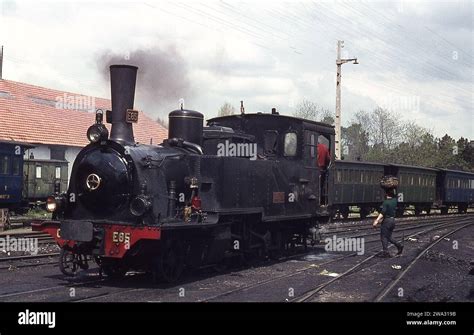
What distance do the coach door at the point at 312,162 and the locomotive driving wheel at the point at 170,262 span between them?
4201 mm

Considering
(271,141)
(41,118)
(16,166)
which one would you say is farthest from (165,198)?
(41,118)

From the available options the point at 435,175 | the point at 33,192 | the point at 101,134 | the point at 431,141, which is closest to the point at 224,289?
the point at 101,134

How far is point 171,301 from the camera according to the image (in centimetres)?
809

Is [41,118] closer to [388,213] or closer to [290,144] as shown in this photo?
[290,144]

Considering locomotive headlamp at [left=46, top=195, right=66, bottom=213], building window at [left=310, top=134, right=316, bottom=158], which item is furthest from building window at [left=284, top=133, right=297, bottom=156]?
locomotive headlamp at [left=46, top=195, right=66, bottom=213]

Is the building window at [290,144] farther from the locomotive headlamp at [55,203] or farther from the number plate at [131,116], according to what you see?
the locomotive headlamp at [55,203]

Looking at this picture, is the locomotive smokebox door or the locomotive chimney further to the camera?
the locomotive smokebox door

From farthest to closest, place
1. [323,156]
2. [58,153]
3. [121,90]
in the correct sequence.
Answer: [58,153] < [323,156] < [121,90]

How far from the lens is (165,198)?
948 centimetres

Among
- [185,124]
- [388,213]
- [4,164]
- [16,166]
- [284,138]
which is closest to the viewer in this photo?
[185,124]

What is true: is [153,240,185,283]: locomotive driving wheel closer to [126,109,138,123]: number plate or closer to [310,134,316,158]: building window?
[126,109,138,123]: number plate

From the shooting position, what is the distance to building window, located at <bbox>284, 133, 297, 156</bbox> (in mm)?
12539

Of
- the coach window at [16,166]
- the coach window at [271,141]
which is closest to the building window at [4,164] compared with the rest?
the coach window at [16,166]

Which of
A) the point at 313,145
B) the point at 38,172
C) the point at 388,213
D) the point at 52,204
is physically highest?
the point at 313,145
